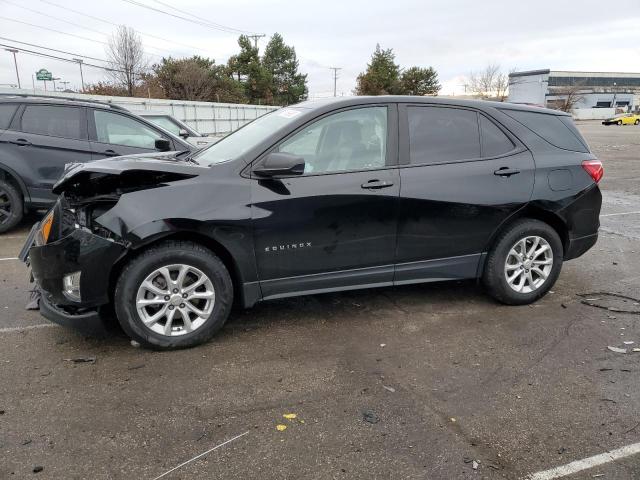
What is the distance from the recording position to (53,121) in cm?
712

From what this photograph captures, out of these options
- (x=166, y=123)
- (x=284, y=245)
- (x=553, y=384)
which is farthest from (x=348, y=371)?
(x=166, y=123)

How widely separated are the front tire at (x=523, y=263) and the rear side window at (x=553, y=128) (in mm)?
790

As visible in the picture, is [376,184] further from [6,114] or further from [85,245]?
[6,114]

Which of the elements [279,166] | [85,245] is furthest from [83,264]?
[279,166]

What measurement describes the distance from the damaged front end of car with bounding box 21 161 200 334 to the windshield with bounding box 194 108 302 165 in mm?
513

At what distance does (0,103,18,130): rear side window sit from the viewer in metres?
6.91

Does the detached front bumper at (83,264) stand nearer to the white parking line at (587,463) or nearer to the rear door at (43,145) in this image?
the white parking line at (587,463)

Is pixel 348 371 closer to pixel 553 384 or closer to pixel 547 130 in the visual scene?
pixel 553 384

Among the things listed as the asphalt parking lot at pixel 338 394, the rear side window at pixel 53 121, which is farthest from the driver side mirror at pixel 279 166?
the rear side window at pixel 53 121

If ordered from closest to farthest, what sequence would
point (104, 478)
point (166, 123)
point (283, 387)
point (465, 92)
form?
1. point (104, 478)
2. point (283, 387)
3. point (166, 123)
4. point (465, 92)

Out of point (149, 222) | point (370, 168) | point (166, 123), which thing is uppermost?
point (166, 123)

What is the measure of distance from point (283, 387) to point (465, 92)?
4537 inches

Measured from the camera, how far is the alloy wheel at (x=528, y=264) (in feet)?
14.9

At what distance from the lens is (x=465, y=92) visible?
359ft
